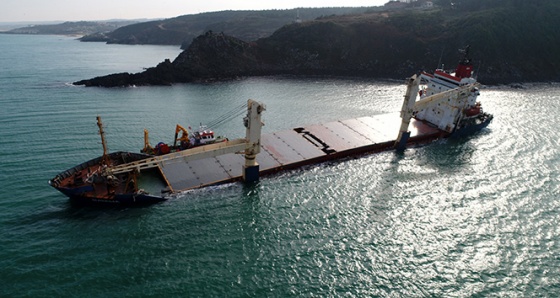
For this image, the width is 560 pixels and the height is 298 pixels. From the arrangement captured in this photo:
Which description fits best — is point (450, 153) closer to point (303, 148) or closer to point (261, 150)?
point (303, 148)

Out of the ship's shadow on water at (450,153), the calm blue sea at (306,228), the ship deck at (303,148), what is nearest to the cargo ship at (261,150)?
the ship deck at (303,148)

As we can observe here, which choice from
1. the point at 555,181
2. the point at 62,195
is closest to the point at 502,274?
the point at 555,181

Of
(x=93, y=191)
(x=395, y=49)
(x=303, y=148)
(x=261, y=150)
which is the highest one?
(x=395, y=49)

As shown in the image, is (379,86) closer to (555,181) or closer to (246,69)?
(246,69)

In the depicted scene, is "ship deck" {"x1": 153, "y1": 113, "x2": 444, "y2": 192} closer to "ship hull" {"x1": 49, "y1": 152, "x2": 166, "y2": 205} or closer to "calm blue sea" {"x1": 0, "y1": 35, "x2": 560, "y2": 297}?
"calm blue sea" {"x1": 0, "y1": 35, "x2": 560, "y2": 297}

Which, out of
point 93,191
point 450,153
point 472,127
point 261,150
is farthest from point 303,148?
point 472,127

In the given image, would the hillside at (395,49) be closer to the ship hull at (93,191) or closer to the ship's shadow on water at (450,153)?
the ship's shadow on water at (450,153)

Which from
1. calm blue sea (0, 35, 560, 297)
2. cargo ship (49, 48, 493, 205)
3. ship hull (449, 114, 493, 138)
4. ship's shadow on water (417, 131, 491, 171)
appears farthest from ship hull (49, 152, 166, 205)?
ship hull (449, 114, 493, 138)
